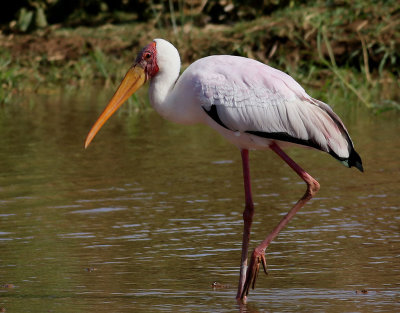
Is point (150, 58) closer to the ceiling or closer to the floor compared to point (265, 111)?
closer to the ceiling

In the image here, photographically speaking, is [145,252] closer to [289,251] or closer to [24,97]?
[289,251]

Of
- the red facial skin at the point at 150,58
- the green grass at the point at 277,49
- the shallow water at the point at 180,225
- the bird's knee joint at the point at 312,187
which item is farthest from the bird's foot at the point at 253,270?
the green grass at the point at 277,49

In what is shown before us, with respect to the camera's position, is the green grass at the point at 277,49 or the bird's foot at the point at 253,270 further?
the green grass at the point at 277,49

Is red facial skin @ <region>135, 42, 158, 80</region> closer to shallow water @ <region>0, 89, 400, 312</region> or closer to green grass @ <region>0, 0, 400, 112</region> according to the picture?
shallow water @ <region>0, 89, 400, 312</region>

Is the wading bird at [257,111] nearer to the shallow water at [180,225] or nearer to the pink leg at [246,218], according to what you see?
the pink leg at [246,218]

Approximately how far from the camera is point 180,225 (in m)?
6.82

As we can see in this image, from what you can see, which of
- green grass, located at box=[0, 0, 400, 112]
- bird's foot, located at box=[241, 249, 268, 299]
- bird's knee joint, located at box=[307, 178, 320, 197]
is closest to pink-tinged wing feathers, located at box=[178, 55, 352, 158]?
bird's knee joint, located at box=[307, 178, 320, 197]

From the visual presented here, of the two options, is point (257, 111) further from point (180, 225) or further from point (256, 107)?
point (180, 225)

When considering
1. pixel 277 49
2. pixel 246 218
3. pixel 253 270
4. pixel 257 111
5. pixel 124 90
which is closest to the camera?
pixel 253 270

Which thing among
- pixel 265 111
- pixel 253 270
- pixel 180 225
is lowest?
pixel 180 225

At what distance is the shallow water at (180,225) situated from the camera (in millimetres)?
5250

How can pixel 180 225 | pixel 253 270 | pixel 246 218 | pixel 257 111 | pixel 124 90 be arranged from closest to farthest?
pixel 253 270 → pixel 257 111 → pixel 246 218 → pixel 124 90 → pixel 180 225

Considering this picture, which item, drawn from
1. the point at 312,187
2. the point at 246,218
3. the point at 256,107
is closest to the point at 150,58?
the point at 256,107

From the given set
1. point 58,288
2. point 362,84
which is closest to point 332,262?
point 58,288
